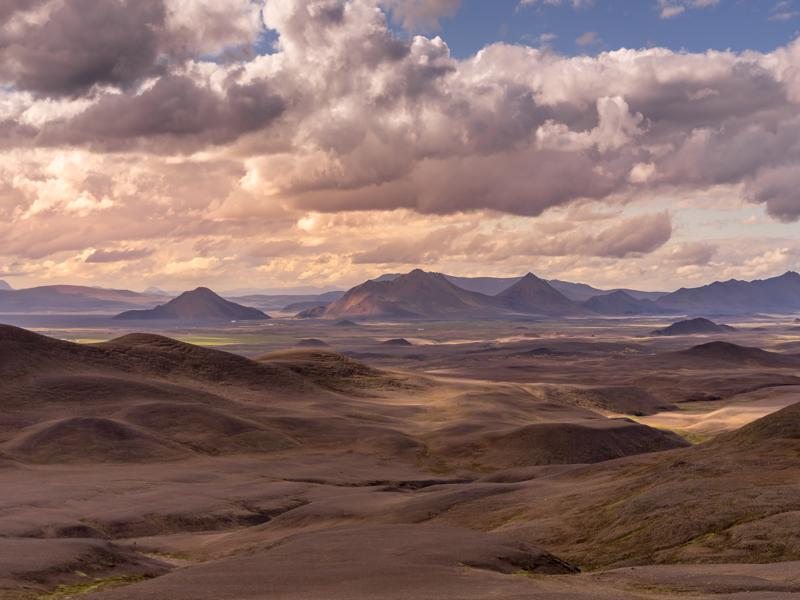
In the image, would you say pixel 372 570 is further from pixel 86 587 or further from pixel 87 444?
pixel 87 444

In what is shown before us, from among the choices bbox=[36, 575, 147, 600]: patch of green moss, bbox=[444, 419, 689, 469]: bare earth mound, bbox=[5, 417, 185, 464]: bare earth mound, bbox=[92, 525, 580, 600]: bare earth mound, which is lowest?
bbox=[444, 419, 689, 469]: bare earth mound

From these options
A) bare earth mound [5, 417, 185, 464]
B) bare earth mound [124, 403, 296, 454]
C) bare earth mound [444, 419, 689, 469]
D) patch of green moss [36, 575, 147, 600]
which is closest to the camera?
patch of green moss [36, 575, 147, 600]

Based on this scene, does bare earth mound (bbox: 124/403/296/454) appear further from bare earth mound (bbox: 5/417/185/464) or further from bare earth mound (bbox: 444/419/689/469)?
bare earth mound (bbox: 444/419/689/469)

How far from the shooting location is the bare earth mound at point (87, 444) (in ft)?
279

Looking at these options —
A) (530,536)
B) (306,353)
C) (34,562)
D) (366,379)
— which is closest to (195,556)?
(34,562)

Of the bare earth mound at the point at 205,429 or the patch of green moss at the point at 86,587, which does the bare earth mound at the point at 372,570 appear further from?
the bare earth mound at the point at 205,429

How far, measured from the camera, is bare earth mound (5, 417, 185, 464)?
8512 cm

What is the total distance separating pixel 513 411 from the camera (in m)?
123

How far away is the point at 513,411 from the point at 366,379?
33.3 m

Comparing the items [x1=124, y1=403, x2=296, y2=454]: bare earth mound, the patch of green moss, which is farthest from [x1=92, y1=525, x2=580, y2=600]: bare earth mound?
[x1=124, y1=403, x2=296, y2=454]: bare earth mound

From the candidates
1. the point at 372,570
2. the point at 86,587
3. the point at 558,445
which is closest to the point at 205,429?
the point at 558,445

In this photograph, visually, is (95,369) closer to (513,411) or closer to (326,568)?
(513,411)

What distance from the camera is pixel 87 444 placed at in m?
87.6

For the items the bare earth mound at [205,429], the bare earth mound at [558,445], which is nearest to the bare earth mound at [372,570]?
the bare earth mound at [558,445]
